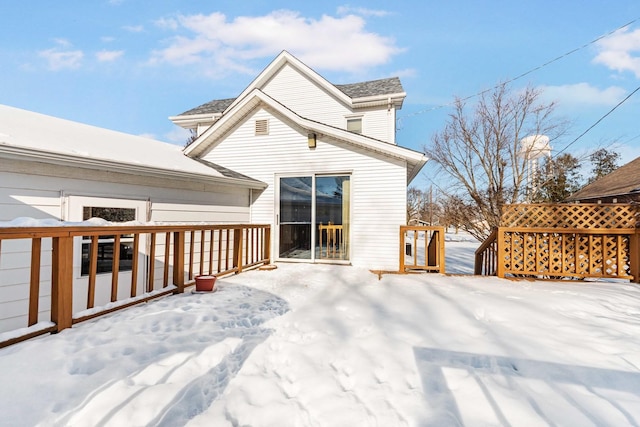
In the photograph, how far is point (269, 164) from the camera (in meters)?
6.39

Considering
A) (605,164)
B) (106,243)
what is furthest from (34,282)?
(605,164)

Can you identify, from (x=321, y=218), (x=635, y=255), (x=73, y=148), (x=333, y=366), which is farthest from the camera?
(x=321, y=218)

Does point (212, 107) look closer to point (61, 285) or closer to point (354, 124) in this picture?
point (354, 124)

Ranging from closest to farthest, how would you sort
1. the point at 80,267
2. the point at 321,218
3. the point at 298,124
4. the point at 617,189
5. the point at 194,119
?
the point at 80,267
the point at 321,218
the point at 298,124
the point at 194,119
the point at 617,189

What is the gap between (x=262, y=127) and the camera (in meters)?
6.46

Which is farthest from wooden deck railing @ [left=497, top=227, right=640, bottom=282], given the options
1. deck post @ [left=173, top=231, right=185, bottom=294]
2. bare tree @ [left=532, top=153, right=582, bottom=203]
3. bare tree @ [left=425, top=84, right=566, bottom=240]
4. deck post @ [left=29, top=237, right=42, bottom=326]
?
deck post @ [left=29, top=237, right=42, bottom=326]

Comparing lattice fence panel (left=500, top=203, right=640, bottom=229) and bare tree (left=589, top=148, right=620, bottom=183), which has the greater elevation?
bare tree (left=589, top=148, right=620, bottom=183)

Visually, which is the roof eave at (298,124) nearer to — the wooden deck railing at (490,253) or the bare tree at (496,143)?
the wooden deck railing at (490,253)

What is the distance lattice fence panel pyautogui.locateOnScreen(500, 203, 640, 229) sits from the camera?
443cm

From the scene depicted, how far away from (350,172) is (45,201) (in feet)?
16.1

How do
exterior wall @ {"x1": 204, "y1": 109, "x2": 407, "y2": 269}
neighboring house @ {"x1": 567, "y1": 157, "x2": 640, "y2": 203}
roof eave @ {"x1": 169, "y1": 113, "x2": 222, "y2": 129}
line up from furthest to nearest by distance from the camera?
neighboring house @ {"x1": 567, "y1": 157, "x2": 640, "y2": 203} → roof eave @ {"x1": 169, "y1": 113, "x2": 222, "y2": 129} → exterior wall @ {"x1": 204, "y1": 109, "x2": 407, "y2": 269}

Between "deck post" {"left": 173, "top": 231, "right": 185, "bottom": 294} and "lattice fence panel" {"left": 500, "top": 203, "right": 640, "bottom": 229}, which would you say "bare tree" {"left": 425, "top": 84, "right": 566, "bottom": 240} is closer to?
"lattice fence panel" {"left": 500, "top": 203, "right": 640, "bottom": 229}

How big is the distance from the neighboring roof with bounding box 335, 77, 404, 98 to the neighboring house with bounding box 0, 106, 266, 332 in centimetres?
505

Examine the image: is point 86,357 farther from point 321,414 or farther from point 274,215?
point 274,215
